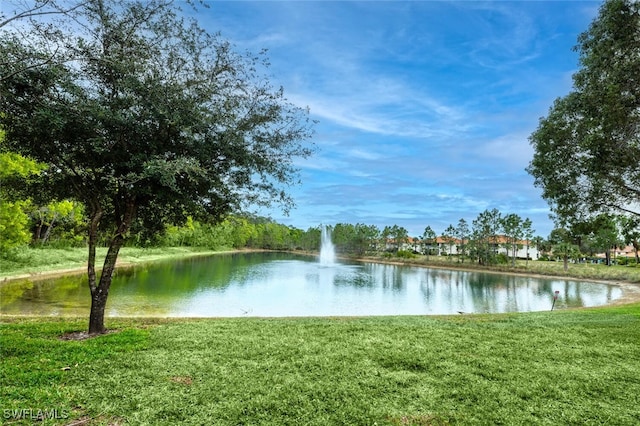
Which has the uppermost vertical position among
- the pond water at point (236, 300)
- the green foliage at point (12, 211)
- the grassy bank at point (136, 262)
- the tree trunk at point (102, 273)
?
the green foliage at point (12, 211)

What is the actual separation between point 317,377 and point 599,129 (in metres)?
9.42

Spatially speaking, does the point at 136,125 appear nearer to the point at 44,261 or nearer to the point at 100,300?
the point at 100,300

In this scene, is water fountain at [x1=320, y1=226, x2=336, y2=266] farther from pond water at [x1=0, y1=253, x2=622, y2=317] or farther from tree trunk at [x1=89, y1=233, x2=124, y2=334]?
tree trunk at [x1=89, y1=233, x2=124, y2=334]

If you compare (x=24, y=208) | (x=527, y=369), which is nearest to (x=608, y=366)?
(x=527, y=369)

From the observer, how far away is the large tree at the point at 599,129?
827cm

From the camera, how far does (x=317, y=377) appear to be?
5.32 m

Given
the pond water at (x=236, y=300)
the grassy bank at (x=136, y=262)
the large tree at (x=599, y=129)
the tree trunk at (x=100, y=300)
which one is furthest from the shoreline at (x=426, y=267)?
the tree trunk at (x=100, y=300)

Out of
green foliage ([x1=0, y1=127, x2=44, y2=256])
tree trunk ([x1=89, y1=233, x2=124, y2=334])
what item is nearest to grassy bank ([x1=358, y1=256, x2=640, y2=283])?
tree trunk ([x1=89, y1=233, x2=124, y2=334])

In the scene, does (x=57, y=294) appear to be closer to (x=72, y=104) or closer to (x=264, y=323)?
(x=264, y=323)

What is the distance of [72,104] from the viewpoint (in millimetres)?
6629

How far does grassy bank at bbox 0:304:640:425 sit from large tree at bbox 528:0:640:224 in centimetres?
425

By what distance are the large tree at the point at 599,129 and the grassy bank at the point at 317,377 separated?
4.25 metres

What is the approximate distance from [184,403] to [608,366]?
269 inches

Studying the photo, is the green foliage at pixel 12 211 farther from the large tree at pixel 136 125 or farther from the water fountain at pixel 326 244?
the water fountain at pixel 326 244
